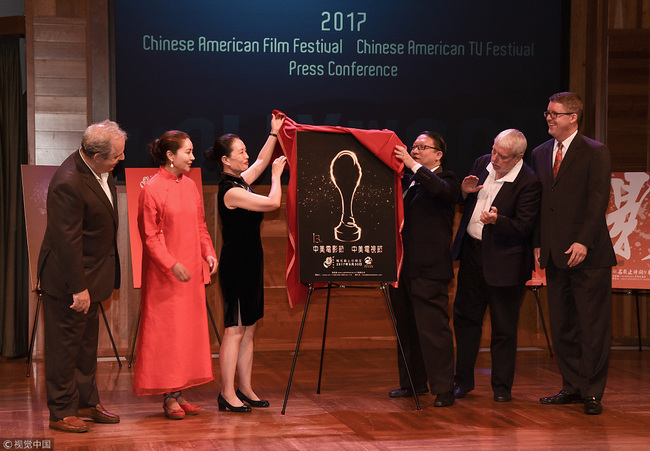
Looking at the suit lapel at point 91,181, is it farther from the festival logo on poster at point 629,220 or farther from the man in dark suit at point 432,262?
the festival logo on poster at point 629,220

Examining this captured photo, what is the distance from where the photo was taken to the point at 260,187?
6227 millimetres

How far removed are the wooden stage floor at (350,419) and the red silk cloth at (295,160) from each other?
74 centimetres

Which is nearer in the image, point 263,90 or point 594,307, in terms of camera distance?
point 594,307

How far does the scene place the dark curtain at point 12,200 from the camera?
20.1 feet

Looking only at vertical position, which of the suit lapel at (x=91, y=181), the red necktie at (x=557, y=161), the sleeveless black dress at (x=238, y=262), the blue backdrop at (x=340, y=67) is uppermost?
the blue backdrop at (x=340, y=67)

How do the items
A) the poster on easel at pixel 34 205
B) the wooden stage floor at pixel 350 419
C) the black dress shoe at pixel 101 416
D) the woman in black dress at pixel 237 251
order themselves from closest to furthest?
the wooden stage floor at pixel 350 419
the black dress shoe at pixel 101 416
the woman in black dress at pixel 237 251
the poster on easel at pixel 34 205

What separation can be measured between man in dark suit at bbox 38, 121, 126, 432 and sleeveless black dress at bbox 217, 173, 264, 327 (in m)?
0.61

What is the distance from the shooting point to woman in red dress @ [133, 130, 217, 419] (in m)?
3.93

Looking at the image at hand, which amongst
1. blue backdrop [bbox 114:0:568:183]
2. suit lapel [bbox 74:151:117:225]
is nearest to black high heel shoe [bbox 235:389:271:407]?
suit lapel [bbox 74:151:117:225]

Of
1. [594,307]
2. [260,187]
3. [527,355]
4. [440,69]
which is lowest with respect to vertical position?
[527,355]

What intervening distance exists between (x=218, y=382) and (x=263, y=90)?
2540 mm

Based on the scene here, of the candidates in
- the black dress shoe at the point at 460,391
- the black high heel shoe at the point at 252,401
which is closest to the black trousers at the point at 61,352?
the black high heel shoe at the point at 252,401

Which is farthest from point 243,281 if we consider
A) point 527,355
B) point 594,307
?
point 527,355

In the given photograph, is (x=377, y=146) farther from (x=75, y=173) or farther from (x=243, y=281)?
(x=75, y=173)
